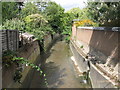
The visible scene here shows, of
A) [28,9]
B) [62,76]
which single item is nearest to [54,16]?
[28,9]

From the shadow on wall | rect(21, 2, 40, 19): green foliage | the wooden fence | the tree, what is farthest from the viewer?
the tree

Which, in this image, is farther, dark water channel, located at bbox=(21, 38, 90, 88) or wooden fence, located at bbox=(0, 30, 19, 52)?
dark water channel, located at bbox=(21, 38, 90, 88)

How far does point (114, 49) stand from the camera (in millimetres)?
8336

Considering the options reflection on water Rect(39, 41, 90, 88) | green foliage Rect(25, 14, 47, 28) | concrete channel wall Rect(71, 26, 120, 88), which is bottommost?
reflection on water Rect(39, 41, 90, 88)

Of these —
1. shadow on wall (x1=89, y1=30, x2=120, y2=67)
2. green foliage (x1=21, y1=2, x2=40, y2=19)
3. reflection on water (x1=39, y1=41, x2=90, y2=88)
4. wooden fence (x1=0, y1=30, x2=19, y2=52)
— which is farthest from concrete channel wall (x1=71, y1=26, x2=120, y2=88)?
green foliage (x1=21, y1=2, x2=40, y2=19)

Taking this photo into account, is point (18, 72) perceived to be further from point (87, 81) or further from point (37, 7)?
point (37, 7)

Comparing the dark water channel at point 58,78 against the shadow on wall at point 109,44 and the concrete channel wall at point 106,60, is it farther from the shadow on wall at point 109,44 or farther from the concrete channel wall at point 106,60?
the shadow on wall at point 109,44

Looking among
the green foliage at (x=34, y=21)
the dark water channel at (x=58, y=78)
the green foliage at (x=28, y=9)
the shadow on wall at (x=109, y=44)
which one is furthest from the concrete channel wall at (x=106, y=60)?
the green foliage at (x=28, y=9)

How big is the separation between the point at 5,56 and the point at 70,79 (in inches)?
227

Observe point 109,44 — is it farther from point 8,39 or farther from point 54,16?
point 54,16

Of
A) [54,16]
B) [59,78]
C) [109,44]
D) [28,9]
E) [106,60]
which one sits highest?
[28,9]

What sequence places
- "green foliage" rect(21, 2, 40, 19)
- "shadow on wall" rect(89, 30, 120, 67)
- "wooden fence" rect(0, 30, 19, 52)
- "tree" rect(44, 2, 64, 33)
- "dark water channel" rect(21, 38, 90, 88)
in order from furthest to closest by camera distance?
"tree" rect(44, 2, 64, 33) → "green foliage" rect(21, 2, 40, 19) → "dark water channel" rect(21, 38, 90, 88) → "shadow on wall" rect(89, 30, 120, 67) → "wooden fence" rect(0, 30, 19, 52)

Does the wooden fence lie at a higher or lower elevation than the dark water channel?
higher

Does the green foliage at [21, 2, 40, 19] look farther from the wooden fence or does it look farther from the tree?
the wooden fence
